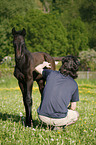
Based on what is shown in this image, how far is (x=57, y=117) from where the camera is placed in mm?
4113

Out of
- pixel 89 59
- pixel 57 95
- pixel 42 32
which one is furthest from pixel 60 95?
pixel 42 32

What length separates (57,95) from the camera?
405 cm

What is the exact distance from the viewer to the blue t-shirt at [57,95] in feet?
13.3

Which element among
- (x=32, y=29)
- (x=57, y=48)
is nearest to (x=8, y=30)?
(x=32, y=29)

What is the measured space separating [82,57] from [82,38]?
42.6ft

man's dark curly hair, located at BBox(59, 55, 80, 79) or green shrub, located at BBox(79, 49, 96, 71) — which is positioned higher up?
man's dark curly hair, located at BBox(59, 55, 80, 79)

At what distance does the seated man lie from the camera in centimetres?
406

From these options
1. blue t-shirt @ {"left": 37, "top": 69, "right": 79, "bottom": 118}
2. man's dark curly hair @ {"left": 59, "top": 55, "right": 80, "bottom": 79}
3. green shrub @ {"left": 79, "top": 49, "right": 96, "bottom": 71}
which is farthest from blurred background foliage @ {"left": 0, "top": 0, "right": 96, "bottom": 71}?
blue t-shirt @ {"left": 37, "top": 69, "right": 79, "bottom": 118}

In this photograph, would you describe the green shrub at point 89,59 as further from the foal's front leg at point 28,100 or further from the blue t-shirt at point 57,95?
the blue t-shirt at point 57,95

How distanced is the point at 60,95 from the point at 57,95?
6 cm

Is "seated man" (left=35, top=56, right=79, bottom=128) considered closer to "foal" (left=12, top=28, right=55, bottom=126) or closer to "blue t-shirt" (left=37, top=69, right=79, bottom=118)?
"blue t-shirt" (left=37, top=69, right=79, bottom=118)

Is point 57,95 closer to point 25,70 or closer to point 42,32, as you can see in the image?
point 25,70

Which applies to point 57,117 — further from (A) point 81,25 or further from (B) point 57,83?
(A) point 81,25

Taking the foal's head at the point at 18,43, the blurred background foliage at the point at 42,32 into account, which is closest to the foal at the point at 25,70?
the foal's head at the point at 18,43
